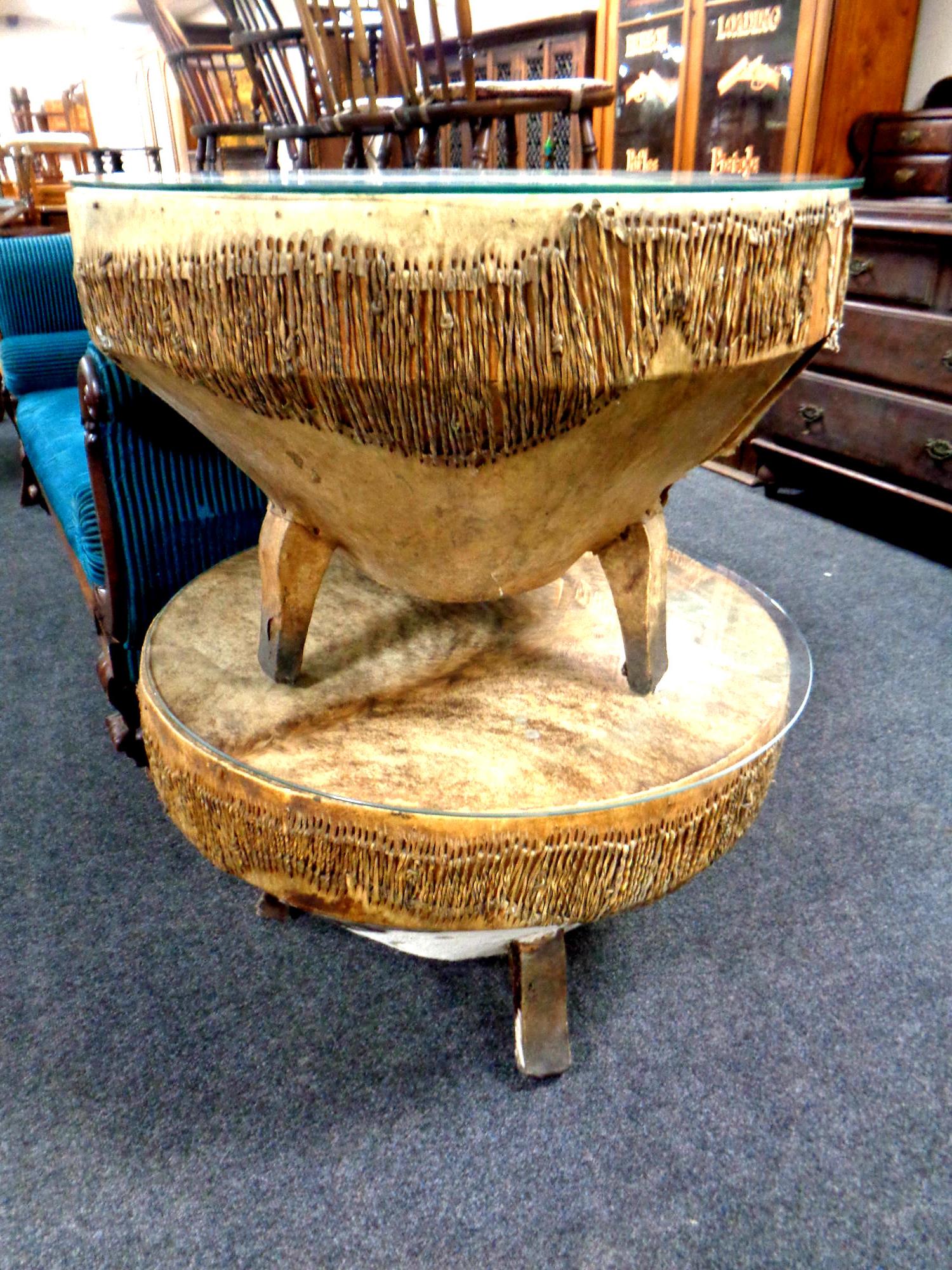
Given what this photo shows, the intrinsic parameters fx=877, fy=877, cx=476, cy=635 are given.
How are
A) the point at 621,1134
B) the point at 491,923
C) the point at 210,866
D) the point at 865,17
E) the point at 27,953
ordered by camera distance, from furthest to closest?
the point at 865,17, the point at 210,866, the point at 27,953, the point at 621,1134, the point at 491,923

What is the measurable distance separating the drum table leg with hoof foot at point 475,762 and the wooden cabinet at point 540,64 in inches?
111

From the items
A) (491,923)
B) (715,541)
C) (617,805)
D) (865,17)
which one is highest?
(865,17)

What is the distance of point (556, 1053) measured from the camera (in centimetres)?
89

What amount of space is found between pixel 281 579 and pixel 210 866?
521 millimetres

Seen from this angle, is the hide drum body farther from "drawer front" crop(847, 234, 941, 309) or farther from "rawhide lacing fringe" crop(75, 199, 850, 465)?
"drawer front" crop(847, 234, 941, 309)

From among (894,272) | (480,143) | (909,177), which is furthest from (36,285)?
(909,177)

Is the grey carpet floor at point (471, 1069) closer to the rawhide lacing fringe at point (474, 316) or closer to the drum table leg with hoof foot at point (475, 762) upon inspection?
the drum table leg with hoof foot at point (475, 762)

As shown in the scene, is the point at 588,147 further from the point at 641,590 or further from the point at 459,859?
the point at 459,859

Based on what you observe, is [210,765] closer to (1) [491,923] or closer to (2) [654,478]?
(1) [491,923]

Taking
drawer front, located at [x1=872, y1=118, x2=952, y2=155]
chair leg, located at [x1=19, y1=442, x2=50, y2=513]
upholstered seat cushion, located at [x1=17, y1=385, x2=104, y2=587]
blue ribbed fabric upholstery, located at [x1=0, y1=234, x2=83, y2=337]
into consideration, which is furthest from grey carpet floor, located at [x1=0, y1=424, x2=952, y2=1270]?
drawer front, located at [x1=872, y1=118, x2=952, y2=155]

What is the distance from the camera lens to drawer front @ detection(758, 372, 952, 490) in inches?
79.7

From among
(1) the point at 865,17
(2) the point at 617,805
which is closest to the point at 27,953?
(2) the point at 617,805

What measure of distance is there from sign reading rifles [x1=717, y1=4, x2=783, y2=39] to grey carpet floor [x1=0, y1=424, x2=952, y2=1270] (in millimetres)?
2386

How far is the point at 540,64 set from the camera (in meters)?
3.70
